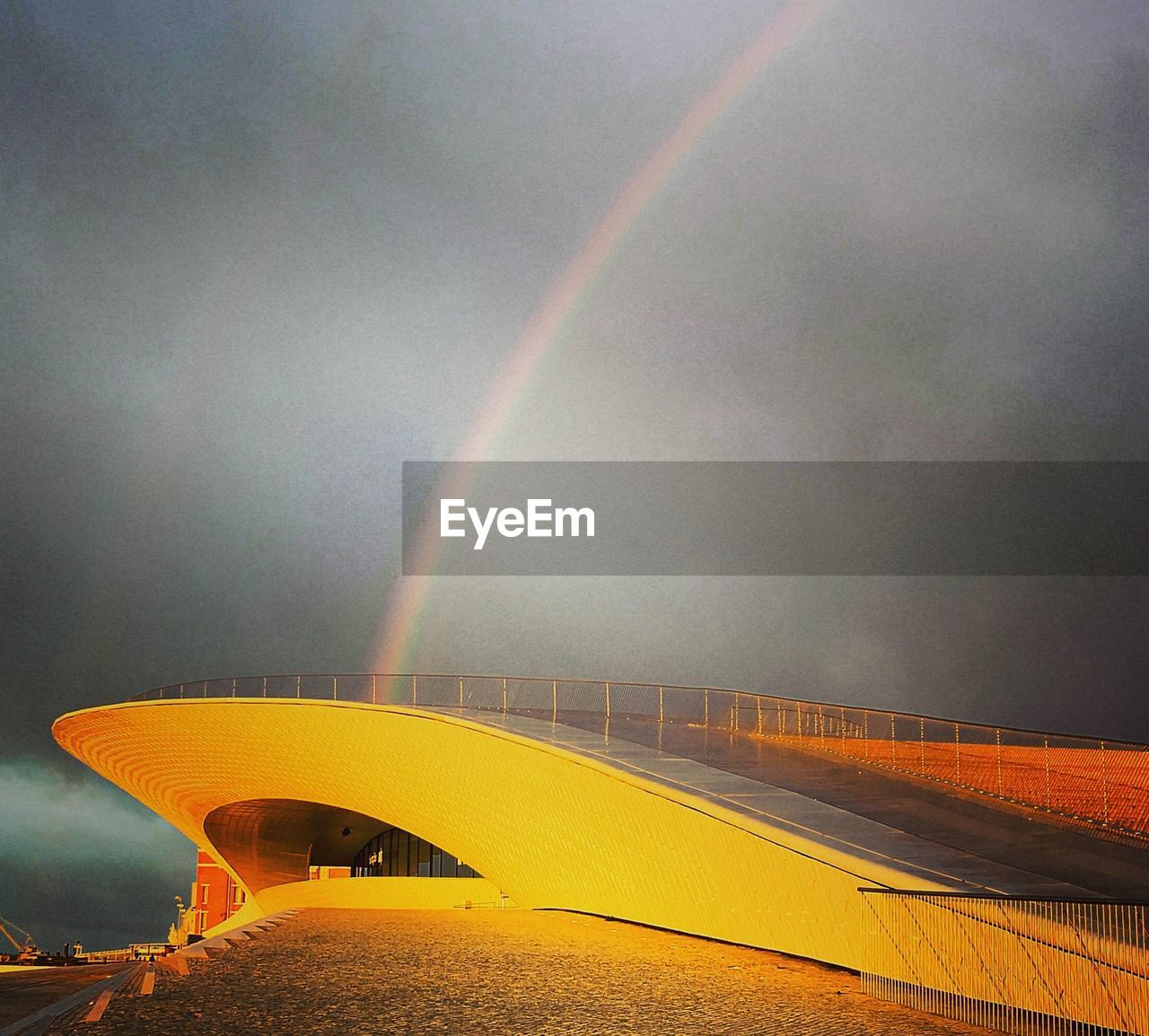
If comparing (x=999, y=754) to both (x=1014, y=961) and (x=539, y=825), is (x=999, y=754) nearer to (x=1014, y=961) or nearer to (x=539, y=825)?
(x=539, y=825)

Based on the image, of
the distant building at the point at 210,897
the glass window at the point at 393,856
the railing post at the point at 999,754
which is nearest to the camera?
the railing post at the point at 999,754

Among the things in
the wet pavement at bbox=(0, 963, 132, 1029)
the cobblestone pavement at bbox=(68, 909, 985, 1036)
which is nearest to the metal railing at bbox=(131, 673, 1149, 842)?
the cobblestone pavement at bbox=(68, 909, 985, 1036)

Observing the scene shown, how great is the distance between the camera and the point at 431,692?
27656 millimetres

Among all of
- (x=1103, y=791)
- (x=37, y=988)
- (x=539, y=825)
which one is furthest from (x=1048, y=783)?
(x=37, y=988)

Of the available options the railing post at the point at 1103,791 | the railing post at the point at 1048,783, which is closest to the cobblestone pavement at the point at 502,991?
the railing post at the point at 1048,783

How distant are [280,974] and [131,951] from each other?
5621 centimetres

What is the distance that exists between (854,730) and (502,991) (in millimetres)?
12936

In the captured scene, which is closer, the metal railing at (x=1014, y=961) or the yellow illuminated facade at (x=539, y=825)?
the metal railing at (x=1014, y=961)

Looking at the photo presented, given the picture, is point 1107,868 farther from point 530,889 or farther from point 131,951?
point 131,951

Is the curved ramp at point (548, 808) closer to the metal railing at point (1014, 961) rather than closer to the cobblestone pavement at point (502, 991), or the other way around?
the cobblestone pavement at point (502, 991)

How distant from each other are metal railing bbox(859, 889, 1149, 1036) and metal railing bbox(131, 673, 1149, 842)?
20.9 ft

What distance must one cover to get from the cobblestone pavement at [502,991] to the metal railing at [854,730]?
19.5 ft

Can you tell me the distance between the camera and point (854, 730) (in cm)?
2131

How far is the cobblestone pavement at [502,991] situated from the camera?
26.8 feet
